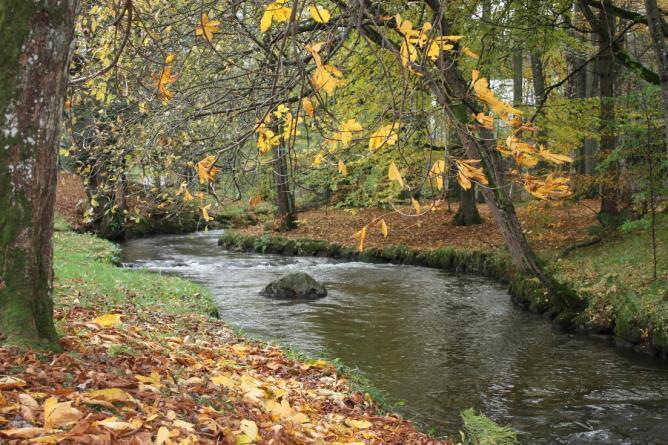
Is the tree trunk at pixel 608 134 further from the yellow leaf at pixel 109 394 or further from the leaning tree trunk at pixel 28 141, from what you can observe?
the yellow leaf at pixel 109 394

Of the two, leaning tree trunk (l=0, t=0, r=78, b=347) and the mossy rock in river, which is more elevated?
leaning tree trunk (l=0, t=0, r=78, b=347)

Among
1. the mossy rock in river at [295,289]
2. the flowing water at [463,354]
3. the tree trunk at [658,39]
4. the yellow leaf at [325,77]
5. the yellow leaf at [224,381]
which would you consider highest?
the tree trunk at [658,39]

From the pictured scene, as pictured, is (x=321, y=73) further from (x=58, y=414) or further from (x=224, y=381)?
(x=224, y=381)

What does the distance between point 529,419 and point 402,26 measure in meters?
5.42

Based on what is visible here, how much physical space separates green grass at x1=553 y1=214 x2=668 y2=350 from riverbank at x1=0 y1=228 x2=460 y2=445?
532 cm

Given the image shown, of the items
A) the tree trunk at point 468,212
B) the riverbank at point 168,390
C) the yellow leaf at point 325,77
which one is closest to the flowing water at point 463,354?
the riverbank at point 168,390

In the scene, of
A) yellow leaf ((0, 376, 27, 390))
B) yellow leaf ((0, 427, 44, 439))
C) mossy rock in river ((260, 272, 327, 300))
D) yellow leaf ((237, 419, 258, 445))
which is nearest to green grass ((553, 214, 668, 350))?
mossy rock in river ((260, 272, 327, 300))

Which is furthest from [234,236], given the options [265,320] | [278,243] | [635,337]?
[635,337]

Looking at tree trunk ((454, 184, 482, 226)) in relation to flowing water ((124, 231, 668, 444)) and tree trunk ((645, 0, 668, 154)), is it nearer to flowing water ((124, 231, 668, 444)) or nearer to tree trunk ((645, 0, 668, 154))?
flowing water ((124, 231, 668, 444))

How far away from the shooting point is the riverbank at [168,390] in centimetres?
297

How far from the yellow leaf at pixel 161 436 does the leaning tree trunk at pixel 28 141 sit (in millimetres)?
1436

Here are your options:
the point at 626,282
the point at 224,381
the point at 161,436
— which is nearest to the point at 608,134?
the point at 626,282

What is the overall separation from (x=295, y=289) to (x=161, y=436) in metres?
10.5

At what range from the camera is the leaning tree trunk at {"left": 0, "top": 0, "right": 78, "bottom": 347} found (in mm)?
3725
